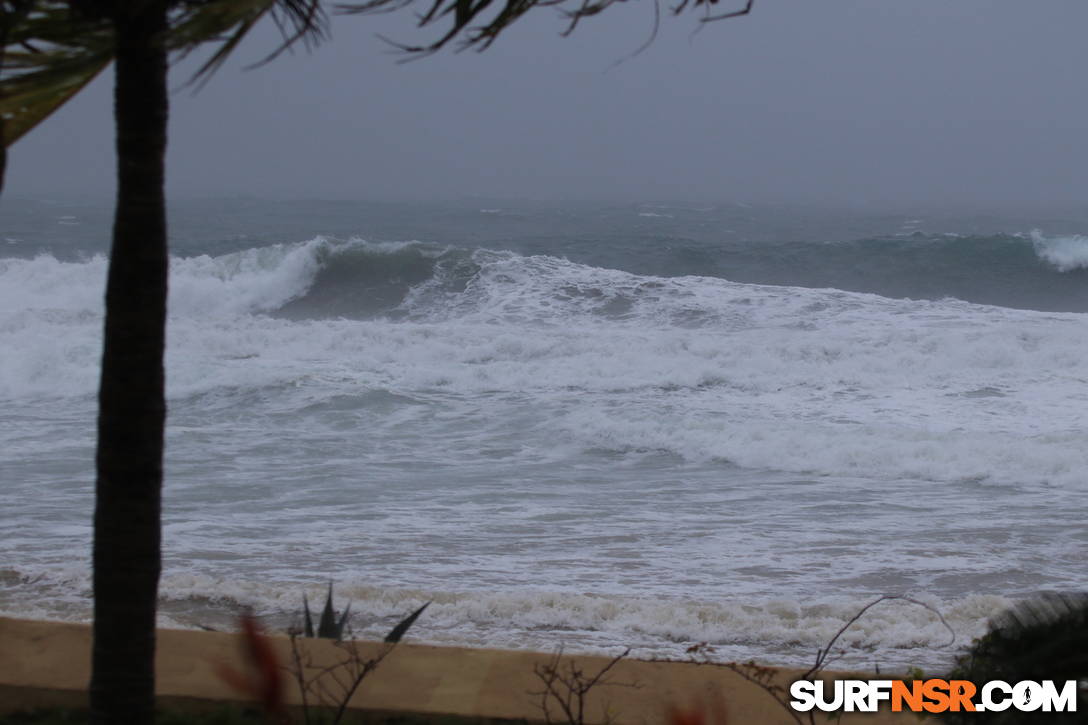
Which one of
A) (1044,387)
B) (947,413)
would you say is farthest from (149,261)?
(1044,387)

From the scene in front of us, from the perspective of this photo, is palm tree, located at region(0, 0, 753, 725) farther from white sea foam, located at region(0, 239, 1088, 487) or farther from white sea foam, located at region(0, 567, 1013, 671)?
white sea foam, located at region(0, 239, 1088, 487)

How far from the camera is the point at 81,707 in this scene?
3170mm

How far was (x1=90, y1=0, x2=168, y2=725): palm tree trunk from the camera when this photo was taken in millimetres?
2377

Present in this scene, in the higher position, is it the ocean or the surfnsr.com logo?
the surfnsr.com logo

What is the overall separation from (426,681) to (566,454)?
8749 millimetres

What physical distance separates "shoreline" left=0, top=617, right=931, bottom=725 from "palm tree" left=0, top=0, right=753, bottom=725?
62cm

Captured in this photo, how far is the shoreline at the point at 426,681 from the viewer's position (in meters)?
3.17

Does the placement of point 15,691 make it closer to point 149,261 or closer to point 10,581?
point 149,261

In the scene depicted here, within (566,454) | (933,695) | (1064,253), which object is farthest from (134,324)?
(1064,253)

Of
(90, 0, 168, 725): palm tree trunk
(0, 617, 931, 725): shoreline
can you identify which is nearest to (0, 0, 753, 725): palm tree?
(90, 0, 168, 725): palm tree trunk

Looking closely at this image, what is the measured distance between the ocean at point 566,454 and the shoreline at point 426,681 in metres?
2.52

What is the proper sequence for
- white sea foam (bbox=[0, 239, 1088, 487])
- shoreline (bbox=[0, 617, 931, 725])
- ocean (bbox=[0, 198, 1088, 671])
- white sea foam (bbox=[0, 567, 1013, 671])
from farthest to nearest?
white sea foam (bbox=[0, 239, 1088, 487]) < ocean (bbox=[0, 198, 1088, 671]) < white sea foam (bbox=[0, 567, 1013, 671]) < shoreline (bbox=[0, 617, 931, 725])

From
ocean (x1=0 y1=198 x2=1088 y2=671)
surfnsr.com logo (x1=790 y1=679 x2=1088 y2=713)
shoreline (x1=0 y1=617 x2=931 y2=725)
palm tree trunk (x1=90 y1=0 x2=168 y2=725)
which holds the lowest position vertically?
ocean (x1=0 y1=198 x2=1088 y2=671)

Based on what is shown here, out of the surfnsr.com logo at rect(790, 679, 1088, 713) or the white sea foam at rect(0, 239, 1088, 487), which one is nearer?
the surfnsr.com logo at rect(790, 679, 1088, 713)
